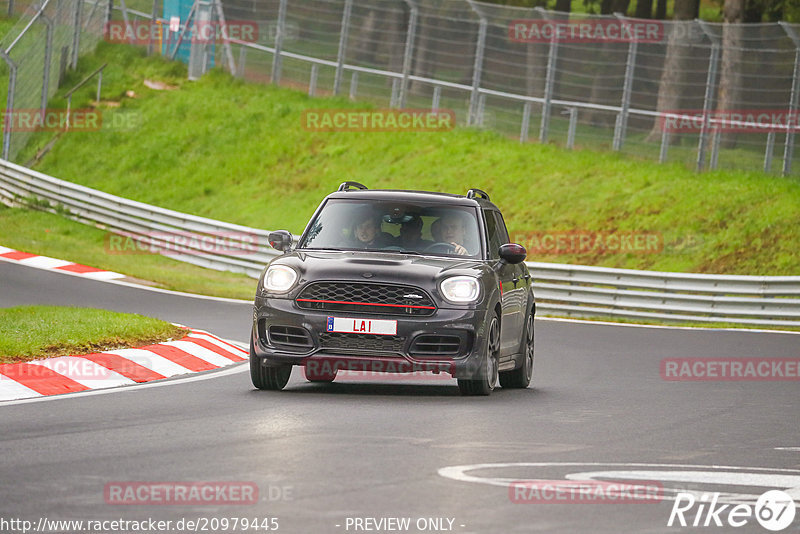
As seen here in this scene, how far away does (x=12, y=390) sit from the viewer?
10.8 m

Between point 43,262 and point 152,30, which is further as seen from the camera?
point 152,30

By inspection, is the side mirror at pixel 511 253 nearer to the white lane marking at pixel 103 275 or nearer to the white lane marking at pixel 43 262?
the white lane marking at pixel 103 275

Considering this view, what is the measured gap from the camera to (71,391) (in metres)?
11.1

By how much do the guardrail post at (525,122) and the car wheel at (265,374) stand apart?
76.5 feet

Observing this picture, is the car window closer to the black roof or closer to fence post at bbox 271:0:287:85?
the black roof

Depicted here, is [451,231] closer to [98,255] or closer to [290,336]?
[290,336]

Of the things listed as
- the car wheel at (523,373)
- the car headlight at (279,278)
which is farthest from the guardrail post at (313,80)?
the car headlight at (279,278)

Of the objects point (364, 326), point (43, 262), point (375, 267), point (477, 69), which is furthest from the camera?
point (477, 69)

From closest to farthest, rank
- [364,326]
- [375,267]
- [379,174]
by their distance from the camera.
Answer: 1. [364,326]
2. [375,267]
3. [379,174]

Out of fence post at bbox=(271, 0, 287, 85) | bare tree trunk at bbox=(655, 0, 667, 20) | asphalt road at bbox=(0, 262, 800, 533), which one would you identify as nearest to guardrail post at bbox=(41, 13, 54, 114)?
fence post at bbox=(271, 0, 287, 85)

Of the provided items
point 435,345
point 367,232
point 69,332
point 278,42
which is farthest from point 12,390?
point 278,42

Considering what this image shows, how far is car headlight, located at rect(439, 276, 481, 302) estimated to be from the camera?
452 inches

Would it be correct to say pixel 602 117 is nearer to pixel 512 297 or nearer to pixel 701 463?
pixel 512 297

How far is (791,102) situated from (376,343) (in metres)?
20.1
